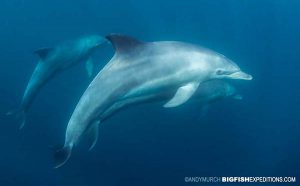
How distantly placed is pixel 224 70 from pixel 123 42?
7.65 feet

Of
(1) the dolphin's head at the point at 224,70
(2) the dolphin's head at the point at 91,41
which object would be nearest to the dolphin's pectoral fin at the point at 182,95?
(1) the dolphin's head at the point at 224,70

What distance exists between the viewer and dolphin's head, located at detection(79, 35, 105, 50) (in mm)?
14272

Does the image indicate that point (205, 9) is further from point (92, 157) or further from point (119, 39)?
point (119, 39)

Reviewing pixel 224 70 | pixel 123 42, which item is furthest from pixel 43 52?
pixel 224 70

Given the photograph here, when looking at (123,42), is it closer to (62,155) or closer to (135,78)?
(135,78)

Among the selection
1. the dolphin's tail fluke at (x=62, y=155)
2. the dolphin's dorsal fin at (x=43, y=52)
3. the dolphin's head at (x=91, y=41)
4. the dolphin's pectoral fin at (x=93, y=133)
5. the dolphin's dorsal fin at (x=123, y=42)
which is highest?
the dolphin's head at (x=91, y=41)

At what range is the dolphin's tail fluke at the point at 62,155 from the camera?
8044mm

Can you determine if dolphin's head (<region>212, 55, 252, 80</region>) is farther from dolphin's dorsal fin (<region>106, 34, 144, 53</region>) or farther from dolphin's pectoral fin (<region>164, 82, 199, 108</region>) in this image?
dolphin's dorsal fin (<region>106, 34, 144, 53</region>)

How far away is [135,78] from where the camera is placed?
7.79m

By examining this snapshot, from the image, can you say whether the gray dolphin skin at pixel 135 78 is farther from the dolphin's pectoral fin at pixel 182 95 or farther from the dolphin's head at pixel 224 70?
the dolphin's head at pixel 224 70

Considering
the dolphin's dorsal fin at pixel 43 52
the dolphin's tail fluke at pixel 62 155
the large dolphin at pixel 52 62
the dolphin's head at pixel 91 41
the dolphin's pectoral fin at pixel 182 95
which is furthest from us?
the dolphin's head at pixel 91 41

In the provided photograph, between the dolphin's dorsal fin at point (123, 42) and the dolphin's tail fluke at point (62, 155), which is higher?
the dolphin's dorsal fin at point (123, 42)

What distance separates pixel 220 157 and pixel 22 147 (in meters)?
8.64

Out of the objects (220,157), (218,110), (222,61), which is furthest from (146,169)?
(222,61)
